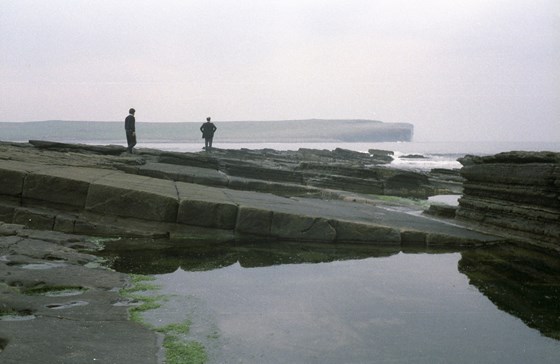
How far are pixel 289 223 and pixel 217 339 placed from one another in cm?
448

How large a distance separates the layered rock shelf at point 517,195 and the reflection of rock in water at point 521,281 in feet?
2.49

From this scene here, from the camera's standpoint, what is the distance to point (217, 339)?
12.5 ft

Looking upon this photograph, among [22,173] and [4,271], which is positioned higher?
[22,173]

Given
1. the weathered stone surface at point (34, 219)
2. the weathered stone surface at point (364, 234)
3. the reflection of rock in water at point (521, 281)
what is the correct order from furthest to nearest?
the weathered stone surface at point (364, 234), the weathered stone surface at point (34, 219), the reflection of rock in water at point (521, 281)

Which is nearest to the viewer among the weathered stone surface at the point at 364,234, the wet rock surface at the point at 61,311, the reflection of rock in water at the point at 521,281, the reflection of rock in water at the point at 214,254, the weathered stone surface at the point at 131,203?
the wet rock surface at the point at 61,311

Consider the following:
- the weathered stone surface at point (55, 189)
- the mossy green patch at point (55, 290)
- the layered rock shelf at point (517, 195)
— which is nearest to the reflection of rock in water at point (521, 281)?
the layered rock shelf at point (517, 195)

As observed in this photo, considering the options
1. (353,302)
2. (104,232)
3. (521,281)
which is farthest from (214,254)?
(521,281)

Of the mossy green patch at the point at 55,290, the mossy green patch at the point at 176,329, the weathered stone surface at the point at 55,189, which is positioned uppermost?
the weathered stone surface at the point at 55,189

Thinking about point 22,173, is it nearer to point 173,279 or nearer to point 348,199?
point 173,279

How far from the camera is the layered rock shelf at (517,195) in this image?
8484 millimetres

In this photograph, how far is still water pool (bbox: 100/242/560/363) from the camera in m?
3.76

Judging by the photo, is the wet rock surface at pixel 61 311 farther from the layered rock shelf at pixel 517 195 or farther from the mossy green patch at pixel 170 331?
the layered rock shelf at pixel 517 195

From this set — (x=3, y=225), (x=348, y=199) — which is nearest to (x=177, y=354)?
(x=3, y=225)

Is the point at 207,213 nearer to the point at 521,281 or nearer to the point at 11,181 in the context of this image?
the point at 11,181
